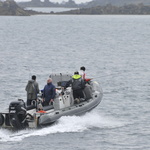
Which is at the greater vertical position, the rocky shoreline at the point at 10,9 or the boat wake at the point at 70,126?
the boat wake at the point at 70,126

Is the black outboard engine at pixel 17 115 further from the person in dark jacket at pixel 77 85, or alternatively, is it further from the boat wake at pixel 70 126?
the person in dark jacket at pixel 77 85

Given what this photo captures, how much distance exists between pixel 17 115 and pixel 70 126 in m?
2.39

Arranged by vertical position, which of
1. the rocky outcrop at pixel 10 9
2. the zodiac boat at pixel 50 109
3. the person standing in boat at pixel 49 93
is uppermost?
the person standing in boat at pixel 49 93

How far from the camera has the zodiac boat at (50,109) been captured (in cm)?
1756

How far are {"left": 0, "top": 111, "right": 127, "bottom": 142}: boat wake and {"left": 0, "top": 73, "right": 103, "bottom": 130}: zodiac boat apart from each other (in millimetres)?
189

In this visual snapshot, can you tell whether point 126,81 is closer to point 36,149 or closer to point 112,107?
point 112,107

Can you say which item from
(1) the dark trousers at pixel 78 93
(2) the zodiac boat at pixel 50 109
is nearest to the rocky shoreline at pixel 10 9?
(2) the zodiac boat at pixel 50 109

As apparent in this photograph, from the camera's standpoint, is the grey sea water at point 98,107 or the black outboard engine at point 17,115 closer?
the black outboard engine at point 17,115

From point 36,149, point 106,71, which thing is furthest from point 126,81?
point 36,149

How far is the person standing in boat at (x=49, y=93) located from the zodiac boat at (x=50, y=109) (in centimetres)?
17

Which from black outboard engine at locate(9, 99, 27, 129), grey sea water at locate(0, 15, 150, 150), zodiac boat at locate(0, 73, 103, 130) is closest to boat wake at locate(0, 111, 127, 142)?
grey sea water at locate(0, 15, 150, 150)

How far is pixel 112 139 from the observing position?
1855 cm

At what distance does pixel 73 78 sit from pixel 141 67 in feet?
71.4

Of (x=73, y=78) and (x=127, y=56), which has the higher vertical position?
(x=73, y=78)
